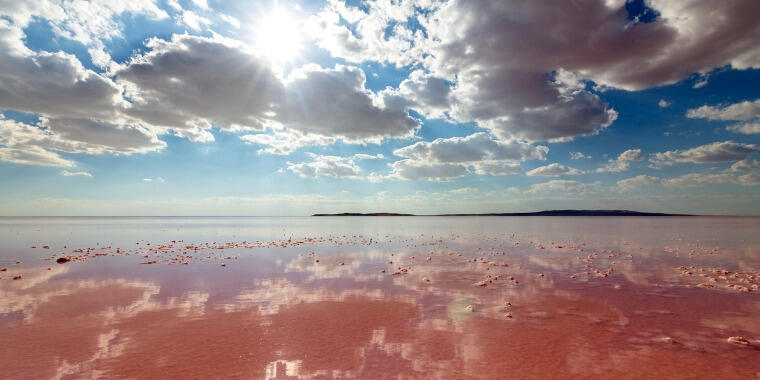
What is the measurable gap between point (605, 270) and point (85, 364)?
71.8ft

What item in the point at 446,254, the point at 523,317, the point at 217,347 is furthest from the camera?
the point at 446,254

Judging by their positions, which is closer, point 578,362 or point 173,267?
point 578,362

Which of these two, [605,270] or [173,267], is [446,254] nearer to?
[605,270]

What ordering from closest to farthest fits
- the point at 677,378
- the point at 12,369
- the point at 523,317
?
the point at 677,378, the point at 12,369, the point at 523,317

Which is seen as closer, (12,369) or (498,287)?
(12,369)

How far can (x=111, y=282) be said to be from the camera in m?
16.8

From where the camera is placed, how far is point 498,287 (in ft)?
50.6

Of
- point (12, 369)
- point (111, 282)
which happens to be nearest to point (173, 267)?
point (111, 282)

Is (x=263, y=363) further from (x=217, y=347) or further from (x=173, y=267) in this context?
(x=173, y=267)

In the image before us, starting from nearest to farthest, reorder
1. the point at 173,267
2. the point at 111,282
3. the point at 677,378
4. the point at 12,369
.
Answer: the point at 677,378
the point at 12,369
the point at 111,282
the point at 173,267

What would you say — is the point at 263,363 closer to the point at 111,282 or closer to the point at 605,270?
the point at 111,282

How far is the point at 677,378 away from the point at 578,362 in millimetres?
1685

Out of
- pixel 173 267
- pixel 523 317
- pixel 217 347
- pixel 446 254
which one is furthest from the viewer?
pixel 446 254

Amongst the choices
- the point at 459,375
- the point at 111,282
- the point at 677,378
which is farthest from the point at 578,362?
the point at 111,282
